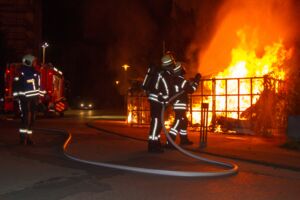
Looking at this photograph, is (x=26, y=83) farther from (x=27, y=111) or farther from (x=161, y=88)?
(x=161, y=88)

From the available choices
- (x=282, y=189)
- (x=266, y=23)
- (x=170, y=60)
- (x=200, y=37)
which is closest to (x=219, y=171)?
(x=282, y=189)

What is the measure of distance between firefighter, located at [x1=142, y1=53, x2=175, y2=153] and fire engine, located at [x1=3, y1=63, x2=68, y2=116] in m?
13.8

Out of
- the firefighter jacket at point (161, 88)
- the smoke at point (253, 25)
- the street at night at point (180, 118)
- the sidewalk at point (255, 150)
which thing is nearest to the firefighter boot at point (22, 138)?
the street at night at point (180, 118)

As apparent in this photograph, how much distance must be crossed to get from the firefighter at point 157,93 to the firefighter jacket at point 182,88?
1.91 feet

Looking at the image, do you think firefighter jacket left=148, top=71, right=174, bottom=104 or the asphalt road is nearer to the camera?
the asphalt road

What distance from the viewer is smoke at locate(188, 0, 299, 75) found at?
742 inches

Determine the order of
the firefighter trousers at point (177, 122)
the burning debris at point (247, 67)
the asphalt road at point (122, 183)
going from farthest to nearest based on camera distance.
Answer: the burning debris at point (247, 67), the firefighter trousers at point (177, 122), the asphalt road at point (122, 183)

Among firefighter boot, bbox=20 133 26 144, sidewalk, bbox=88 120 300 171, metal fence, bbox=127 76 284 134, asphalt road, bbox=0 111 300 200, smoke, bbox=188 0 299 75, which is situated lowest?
asphalt road, bbox=0 111 300 200

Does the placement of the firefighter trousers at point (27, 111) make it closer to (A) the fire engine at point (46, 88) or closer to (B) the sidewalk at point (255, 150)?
(B) the sidewalk at point (255, 150)

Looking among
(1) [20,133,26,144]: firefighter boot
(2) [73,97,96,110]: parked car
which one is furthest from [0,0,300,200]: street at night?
(2) [73,97,96,110]: parked car

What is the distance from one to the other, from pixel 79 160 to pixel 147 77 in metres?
2.42

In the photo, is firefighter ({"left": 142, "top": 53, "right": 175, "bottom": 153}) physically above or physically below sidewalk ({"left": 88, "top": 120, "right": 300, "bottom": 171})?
above

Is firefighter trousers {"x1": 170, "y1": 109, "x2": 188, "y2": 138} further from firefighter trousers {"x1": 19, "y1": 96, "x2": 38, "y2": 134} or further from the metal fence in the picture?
the metal fence

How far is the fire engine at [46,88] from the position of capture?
→ 2416 centimetres
